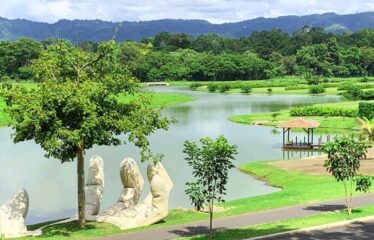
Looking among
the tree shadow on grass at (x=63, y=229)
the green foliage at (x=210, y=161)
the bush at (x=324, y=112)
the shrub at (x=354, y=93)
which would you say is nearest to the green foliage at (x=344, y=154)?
the green foliage at (x=210, y=161)

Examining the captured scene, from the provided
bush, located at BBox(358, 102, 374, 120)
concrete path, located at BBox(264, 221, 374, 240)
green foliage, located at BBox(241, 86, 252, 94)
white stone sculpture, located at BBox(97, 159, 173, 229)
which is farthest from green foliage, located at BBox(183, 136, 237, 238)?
green foliage, located at BBox(241, 86, 252, 94)

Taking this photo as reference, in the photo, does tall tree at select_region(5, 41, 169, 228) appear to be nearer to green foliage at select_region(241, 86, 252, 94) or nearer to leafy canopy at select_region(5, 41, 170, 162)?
leafy canopy at select_region(5, 41, 170, 162)

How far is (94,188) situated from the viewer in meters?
24.6

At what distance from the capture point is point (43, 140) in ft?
67.2

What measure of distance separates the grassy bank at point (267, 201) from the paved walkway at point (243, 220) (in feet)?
2.23

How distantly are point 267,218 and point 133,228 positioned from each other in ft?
16.2

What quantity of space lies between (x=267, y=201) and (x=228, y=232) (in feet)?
21.6

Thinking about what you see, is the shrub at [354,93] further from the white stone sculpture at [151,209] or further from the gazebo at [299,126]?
the white stone sculpture at [151,209]

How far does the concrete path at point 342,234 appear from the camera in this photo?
1902 cm

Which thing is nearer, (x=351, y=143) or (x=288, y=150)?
(x=351, y=143)

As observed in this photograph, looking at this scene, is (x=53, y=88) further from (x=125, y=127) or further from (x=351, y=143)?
(x=351, y=143)

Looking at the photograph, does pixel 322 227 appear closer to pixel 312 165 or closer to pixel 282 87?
pixel 312 165

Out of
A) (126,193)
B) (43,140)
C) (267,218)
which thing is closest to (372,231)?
(267,218)

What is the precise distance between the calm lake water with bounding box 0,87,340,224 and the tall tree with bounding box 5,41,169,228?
28.4 feet
